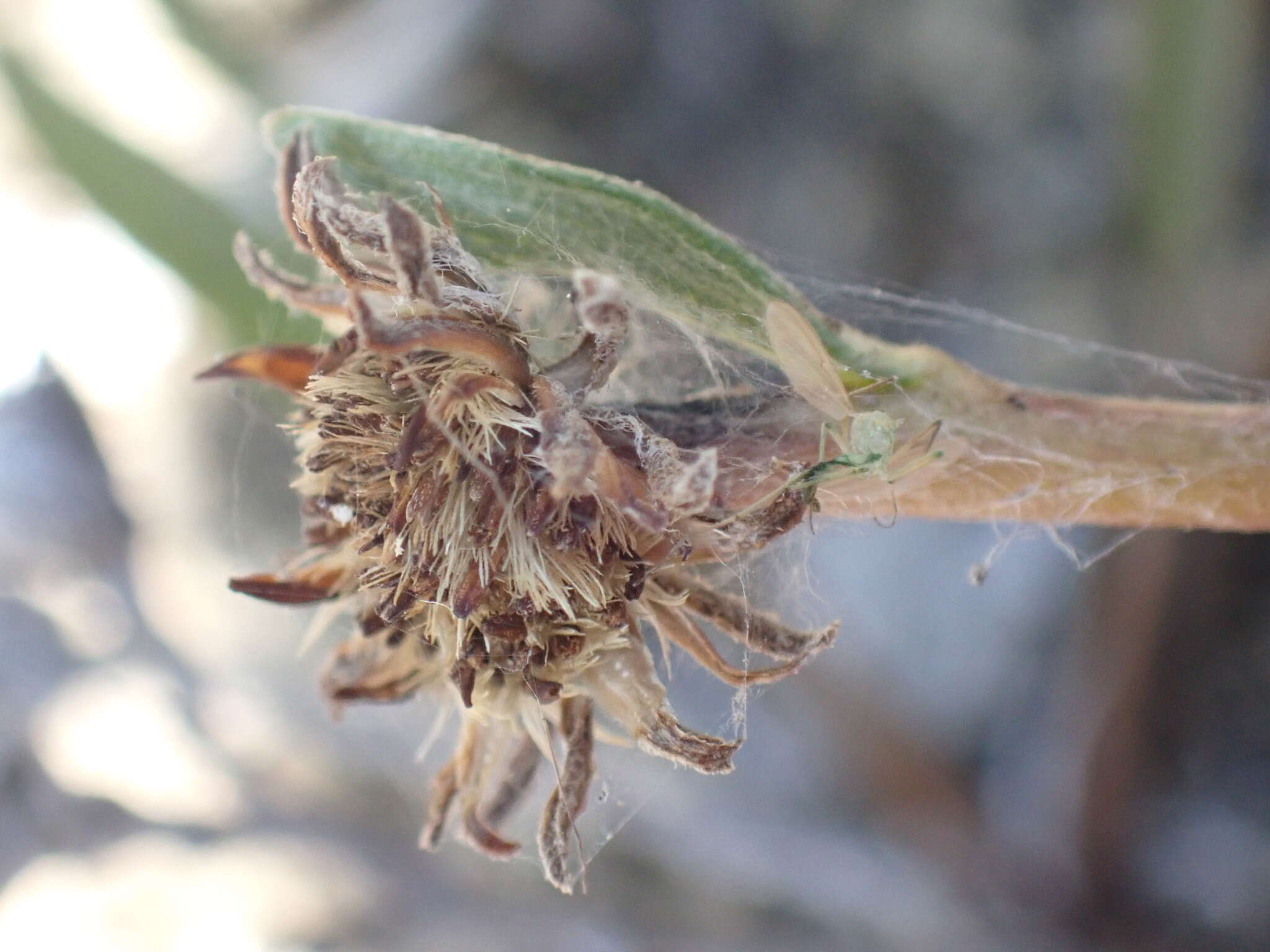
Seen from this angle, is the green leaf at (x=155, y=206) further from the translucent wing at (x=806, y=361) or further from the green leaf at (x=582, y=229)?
the translucent wing at (x=806, y=361)

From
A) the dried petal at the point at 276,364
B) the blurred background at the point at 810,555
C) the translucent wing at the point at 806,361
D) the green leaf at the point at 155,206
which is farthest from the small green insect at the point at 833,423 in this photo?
Answer: the green leaf at the point at 155,206

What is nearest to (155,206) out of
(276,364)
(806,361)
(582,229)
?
(276,364)

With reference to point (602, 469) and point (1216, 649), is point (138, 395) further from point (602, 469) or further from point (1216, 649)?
point (1216, 649)

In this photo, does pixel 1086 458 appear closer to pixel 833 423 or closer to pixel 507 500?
pixel 833 423

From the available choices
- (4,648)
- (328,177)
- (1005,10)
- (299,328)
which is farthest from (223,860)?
(1005,10)

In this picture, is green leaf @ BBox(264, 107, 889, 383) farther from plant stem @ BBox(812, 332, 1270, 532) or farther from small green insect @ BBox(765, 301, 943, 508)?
plant stem @ BBox(812, 332, 1270, 532)
